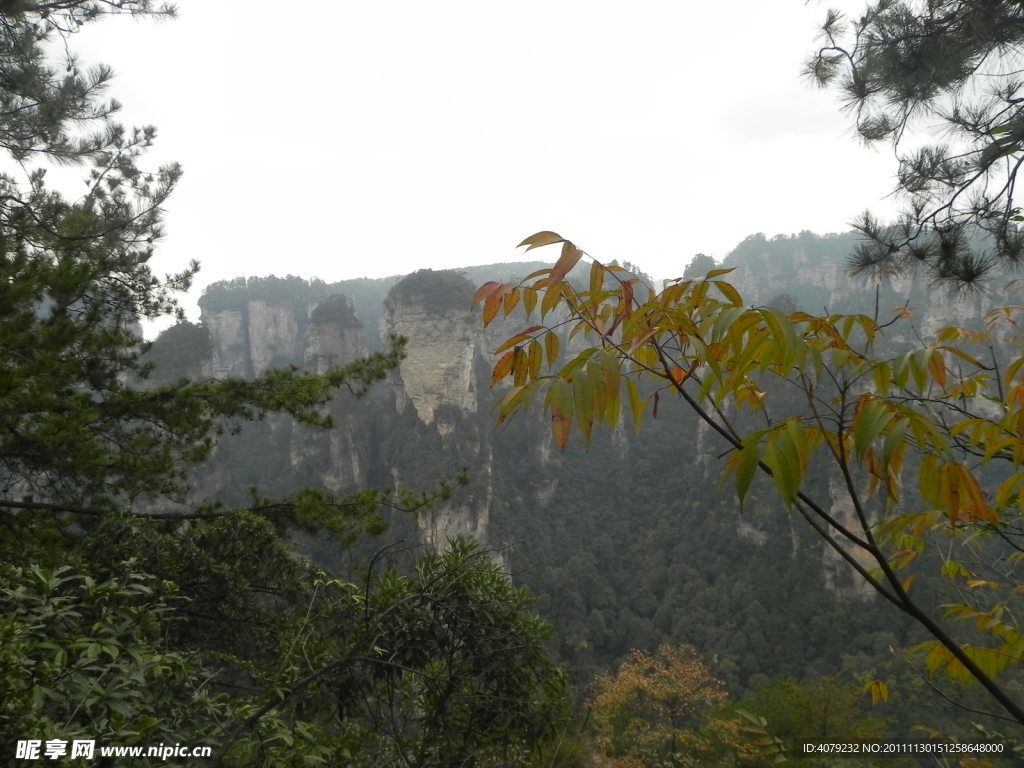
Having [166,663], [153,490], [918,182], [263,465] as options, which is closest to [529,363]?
[166,663]

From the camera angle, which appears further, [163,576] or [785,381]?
[163,576]

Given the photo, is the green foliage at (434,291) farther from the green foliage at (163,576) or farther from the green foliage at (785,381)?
the green foliage at (785,381)

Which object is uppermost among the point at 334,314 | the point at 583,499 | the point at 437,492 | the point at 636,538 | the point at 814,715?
the point at 334,314

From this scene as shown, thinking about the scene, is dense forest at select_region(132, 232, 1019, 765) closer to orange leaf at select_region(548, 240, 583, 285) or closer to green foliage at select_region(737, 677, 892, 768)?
green foliage at select_region(737, 677, 892, 768)

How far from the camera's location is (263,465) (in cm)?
4372

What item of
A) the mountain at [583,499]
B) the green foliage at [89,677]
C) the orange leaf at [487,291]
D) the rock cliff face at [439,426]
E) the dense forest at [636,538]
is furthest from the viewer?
the rock cliff face at [439,426]

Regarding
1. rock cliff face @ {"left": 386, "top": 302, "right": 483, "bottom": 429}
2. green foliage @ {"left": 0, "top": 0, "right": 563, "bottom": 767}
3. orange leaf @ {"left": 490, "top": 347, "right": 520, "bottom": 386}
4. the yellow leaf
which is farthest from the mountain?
the yellow leaf

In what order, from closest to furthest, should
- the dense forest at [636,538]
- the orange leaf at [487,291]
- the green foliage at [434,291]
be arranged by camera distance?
the orange leaf at [487,291], the dense forest at [636,538], the green foliage at [434,291]

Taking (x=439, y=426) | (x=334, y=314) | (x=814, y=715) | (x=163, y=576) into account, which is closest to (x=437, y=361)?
(x=439, y=426)

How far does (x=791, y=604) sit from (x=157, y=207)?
3054cm

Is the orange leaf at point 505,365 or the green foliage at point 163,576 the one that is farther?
the green foliage at point 163,576

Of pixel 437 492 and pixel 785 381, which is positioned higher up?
pixel 785 381

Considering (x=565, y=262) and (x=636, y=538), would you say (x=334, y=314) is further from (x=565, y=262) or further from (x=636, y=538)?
(x=565, y=262)

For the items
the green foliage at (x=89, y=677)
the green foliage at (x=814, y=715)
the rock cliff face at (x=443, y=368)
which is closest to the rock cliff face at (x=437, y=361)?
the rock cliff face at (x=443, y=368)
